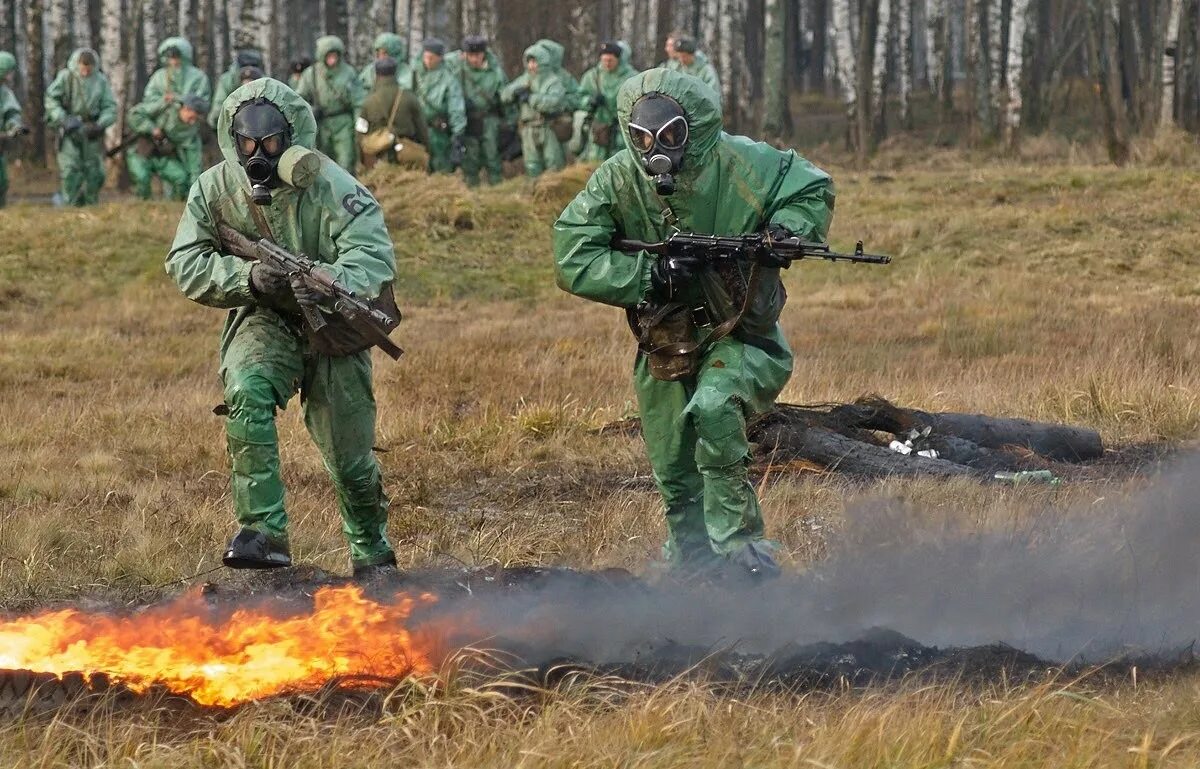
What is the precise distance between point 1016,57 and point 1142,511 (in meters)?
18.0

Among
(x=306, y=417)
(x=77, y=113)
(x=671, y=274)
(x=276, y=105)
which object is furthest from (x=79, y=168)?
(x=671, y=274)

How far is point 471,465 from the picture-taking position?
30.7ft

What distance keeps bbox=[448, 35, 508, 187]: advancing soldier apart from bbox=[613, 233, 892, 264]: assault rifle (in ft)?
52.0

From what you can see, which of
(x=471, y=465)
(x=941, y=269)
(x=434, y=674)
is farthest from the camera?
(x=941, y=269)

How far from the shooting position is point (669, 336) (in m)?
6.38

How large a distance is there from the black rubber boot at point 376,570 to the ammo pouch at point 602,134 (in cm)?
1421

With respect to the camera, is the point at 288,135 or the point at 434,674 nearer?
the point at 434,674

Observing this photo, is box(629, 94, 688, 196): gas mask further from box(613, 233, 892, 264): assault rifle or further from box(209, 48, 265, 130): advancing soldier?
box(209, 48, 265, 130): advancing soldier

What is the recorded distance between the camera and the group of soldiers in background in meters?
19.4

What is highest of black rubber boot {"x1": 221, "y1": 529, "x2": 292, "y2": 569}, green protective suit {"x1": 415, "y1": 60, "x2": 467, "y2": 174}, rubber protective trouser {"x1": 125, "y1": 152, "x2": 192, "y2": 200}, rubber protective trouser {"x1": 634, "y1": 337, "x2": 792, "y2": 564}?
green protective suit {"x1": 415, "y1": 60, "x2": 467, "y2": 174}

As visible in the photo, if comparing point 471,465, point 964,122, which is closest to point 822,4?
point 964,122

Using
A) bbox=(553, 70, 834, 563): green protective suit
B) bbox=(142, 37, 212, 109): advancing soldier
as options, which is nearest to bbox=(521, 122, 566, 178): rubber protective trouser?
bbox=(142, 37, 212, 109): advancing soldier

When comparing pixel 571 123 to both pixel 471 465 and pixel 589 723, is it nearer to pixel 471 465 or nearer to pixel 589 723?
pixel 471 465

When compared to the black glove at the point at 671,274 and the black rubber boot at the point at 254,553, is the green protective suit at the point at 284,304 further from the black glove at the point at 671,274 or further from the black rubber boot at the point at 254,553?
the black glove at the point at 671,274
